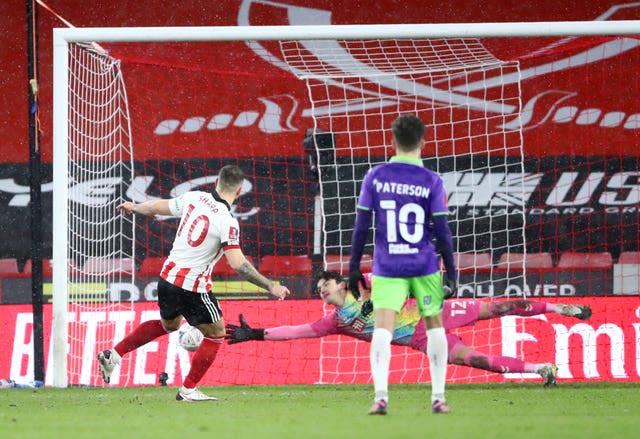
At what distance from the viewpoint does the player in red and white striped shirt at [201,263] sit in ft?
25.9

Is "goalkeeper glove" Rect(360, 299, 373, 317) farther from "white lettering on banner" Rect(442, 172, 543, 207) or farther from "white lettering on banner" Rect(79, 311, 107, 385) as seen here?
"white lettering on banner" Rect(442, 172, 543, 207)

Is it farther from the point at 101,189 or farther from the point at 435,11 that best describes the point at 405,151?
the point at 435,11

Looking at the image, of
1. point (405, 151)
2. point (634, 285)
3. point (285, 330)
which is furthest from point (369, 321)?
point (634, 285)

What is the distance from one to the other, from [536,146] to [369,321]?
523 centimetres

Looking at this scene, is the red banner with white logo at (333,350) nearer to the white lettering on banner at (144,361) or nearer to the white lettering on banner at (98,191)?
the white lettering on banner at (144,361)

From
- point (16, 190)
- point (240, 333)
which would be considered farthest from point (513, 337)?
point (16, 190)

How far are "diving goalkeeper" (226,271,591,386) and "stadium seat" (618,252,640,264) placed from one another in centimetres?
424

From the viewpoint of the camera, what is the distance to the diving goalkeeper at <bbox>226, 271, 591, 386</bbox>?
9.07 metres

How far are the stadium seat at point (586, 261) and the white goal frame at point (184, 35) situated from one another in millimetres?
3985

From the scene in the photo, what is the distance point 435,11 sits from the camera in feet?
46.1

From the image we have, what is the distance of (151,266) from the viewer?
520 inches

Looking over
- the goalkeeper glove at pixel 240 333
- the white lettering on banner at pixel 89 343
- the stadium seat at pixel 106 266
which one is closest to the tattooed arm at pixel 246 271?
the goalkeeper glove at pixel 240 333

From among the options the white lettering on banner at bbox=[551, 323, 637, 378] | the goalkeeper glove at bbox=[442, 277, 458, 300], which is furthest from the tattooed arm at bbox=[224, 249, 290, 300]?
the white lettering on banner at bbox=[551, 323, 637, 378]

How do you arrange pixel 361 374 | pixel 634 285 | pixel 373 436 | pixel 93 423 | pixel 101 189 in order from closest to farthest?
1. pixel 373 436
2. pixel 93 423
3. pixel 361 374
4. pixel 101 189
5. pixel 634 285
